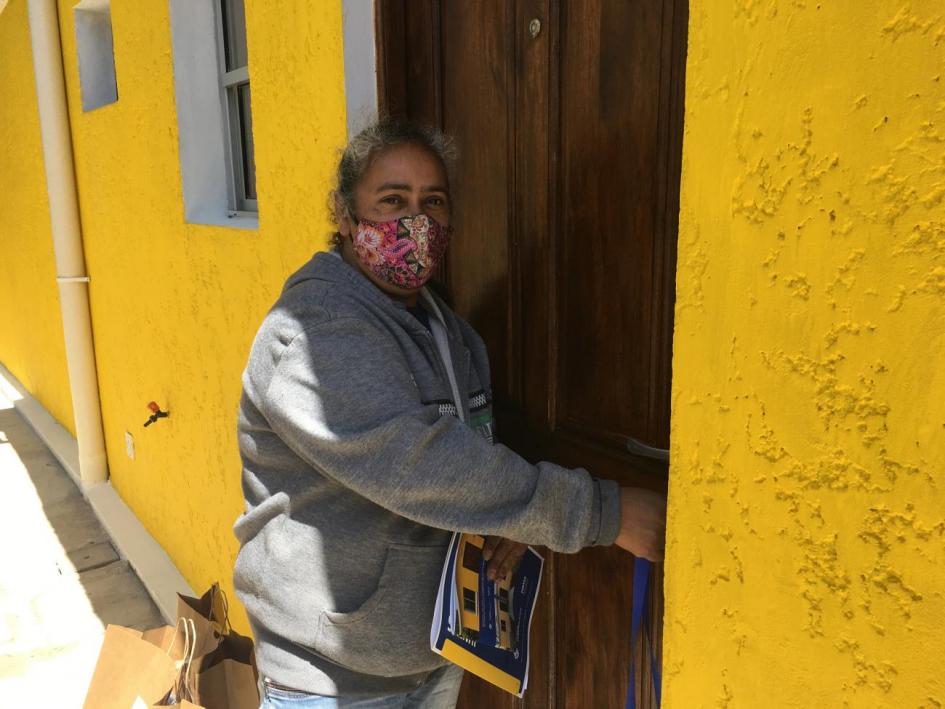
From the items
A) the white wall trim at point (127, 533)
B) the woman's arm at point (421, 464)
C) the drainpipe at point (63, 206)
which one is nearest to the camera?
the woman's arm at point (421, 464)

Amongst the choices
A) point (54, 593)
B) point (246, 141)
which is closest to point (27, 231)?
point (54, 593)

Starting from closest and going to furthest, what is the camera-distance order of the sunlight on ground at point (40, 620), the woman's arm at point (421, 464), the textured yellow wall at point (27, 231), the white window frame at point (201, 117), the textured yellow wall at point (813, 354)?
the textured yellow wall at point (813, 354)
the woman's arm at point (421, 464)
the white window frame at point (201, 117)
the sunlight on ground at point (40, 620)
the textured yellow wall at point (27, 231)

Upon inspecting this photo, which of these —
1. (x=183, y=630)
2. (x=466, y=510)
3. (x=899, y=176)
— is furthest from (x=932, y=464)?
(x=183, y=630)

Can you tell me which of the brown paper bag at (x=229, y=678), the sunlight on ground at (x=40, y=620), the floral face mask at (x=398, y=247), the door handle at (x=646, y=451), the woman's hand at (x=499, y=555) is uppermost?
the floral face mask at (x=398, y=247)

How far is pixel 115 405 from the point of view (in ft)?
16.8

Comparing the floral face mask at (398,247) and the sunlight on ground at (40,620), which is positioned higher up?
the floral face mask at (398,247)

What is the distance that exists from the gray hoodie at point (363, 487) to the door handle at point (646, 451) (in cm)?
23

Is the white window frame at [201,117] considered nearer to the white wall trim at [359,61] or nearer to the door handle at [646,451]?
the white wall trim at [359,61]

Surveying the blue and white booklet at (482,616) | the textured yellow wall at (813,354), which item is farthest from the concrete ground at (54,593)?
the textured yellow wall at (813,354)

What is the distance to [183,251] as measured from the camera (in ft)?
11.6

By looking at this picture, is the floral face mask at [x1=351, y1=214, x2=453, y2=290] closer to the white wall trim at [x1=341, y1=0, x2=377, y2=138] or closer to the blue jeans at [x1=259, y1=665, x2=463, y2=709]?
the white wall trim at [x1=341, y1=0, x2=377, y2=138]

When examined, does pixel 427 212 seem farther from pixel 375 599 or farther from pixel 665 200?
pixel 375 599

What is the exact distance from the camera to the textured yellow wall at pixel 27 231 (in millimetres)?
6035

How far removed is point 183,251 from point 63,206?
2.04 m
